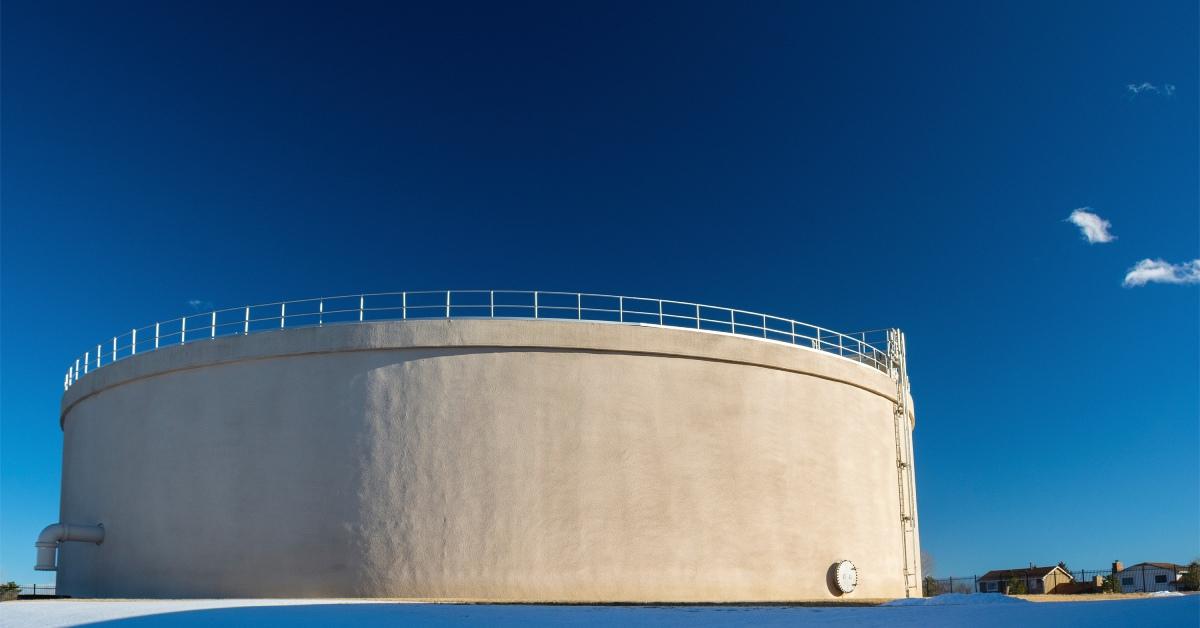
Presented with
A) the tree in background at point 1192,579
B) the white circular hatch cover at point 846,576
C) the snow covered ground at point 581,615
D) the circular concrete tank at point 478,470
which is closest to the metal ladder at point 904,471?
the circular concrete tank at point 478,470

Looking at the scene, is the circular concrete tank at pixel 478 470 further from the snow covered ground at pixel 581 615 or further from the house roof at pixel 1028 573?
the house roof at pixel 1028 573

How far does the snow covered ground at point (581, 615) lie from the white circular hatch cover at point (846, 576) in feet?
17.0

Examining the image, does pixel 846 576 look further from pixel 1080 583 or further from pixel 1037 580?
pixel 1037 580

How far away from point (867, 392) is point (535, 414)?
30.5ft

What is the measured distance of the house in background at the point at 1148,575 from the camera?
45603 millimetres

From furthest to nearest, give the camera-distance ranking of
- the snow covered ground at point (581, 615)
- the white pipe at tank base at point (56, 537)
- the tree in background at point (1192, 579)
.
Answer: the tree in background at point (1192, 579) < the white pipe at tank base at point (56, 537) < the snow covered ground at point (581, 615)

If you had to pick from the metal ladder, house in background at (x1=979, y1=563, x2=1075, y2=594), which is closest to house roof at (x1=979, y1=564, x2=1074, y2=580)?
house in background at (x1=979, y1=563, x2=1075, y2=594)

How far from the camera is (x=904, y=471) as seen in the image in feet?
85.9

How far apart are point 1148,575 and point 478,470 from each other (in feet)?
159

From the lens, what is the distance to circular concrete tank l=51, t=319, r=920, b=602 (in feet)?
66.4

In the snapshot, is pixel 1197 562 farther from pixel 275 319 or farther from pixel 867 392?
pixel 275 319

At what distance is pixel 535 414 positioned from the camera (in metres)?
20.9

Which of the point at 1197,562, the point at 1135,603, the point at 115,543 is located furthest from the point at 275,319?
the point at 1197,562

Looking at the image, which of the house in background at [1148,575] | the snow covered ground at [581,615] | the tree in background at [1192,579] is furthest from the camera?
the house in background at [1148,575]
